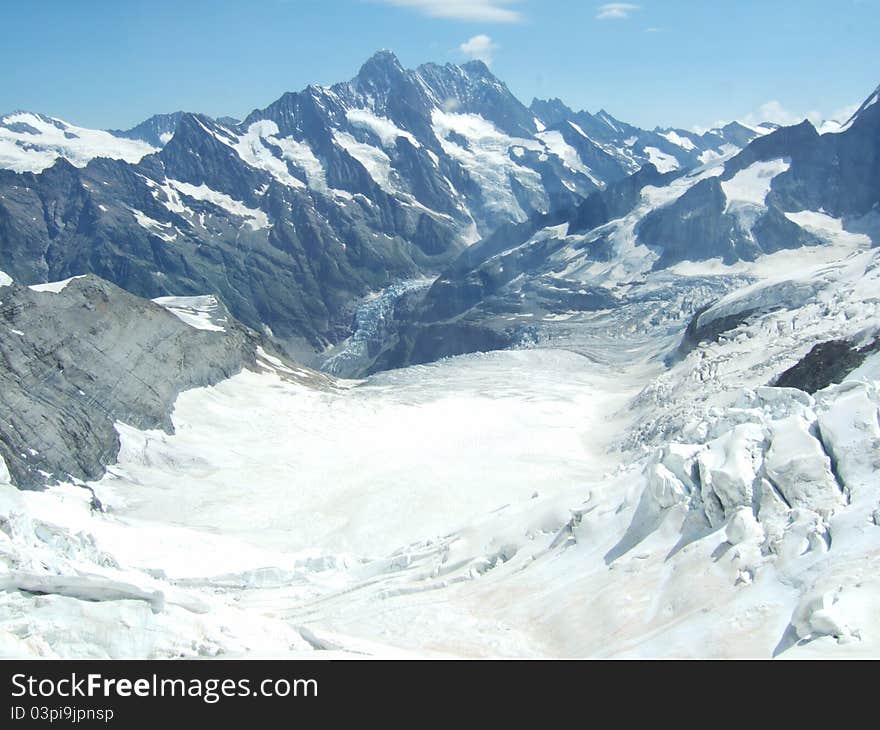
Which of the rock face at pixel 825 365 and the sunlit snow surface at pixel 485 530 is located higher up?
the rock face at pixel 825 365

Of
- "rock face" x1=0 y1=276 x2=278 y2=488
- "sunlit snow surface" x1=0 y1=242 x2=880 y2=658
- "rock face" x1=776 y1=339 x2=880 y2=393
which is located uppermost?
"rock face" x1=0 y1=276 x2=278 y2=488

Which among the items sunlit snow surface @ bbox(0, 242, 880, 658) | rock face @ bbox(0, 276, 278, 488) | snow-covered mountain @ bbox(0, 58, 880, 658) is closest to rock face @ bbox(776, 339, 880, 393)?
snow-covered mountain @ bbox(0, 58, 880, 658)

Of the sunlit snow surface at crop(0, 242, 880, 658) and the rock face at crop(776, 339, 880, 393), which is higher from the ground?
the rock face at crop(776, 339, 880, 393)

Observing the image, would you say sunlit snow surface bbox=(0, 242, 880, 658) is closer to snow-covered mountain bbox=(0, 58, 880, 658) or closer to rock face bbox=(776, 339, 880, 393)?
snow-covered mountain bbox=(0, 58, 880, 658)

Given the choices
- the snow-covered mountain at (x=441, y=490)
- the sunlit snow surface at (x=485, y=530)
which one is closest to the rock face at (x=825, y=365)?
the snow-covered mountain at (x=441, y=490)

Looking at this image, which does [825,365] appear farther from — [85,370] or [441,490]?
[85,370]

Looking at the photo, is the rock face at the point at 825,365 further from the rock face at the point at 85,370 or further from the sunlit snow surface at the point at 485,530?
the rock face at the point at 85,370

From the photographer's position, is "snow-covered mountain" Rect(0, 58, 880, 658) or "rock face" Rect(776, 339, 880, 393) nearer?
"snow-covered mountain" Rect(0, 58, 880, 658)

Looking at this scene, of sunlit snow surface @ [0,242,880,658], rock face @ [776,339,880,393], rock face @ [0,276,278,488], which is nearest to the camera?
sunlit snow surface @ [0,242,880,658]
